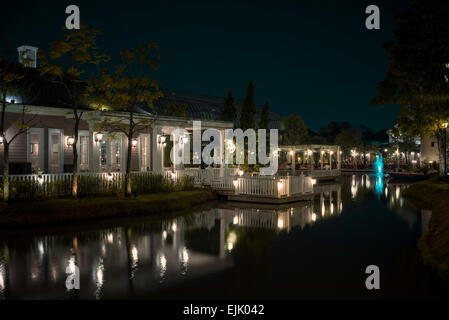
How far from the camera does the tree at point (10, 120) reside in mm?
13546

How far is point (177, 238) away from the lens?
1065cm

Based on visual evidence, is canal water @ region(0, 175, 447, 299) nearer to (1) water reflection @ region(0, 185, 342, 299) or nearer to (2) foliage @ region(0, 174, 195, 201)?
(1) water reflection @ region(0, 185, 342, 299)

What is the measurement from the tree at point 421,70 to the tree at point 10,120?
16.0 metres

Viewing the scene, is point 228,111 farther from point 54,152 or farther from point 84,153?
point 54,152

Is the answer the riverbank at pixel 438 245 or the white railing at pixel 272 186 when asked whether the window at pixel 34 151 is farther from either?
the riverbank at pixel 438 245

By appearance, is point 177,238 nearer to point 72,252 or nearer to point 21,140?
point 72,252

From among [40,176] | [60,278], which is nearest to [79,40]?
[40,176]

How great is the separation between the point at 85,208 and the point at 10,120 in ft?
23.7

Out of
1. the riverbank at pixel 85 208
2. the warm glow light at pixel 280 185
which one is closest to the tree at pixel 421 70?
the warm glow light at pixel 280 185

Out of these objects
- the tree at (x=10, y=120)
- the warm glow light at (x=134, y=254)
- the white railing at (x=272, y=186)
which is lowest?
the warm glow light at (x=134, y=254)

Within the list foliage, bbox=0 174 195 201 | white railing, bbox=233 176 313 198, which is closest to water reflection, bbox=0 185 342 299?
white railing, bbox=233 176 313 198

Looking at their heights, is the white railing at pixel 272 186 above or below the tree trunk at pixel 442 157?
below

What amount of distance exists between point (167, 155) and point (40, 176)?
12.9 meters

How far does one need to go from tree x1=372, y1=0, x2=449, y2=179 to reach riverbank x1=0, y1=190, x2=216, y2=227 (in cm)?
1269
